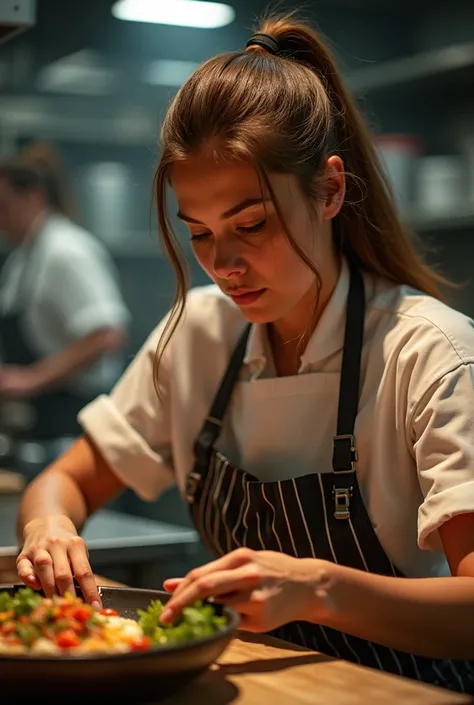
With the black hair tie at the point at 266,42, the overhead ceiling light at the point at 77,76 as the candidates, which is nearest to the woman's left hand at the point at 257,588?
the black hair tie at the point at 266,42

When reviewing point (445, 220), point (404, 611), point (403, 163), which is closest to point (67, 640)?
point (404, 611)

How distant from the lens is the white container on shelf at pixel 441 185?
3.42m

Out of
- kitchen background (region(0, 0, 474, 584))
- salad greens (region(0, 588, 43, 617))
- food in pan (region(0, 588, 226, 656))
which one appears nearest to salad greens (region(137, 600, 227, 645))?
food in pan (region(0, 588, 226, 656))

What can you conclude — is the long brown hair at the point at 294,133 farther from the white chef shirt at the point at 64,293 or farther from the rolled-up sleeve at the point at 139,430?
the white chef shirt at the point at 64,293

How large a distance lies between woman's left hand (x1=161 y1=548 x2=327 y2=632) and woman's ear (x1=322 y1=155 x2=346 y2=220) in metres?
0.56

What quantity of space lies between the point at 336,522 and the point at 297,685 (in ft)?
1.36

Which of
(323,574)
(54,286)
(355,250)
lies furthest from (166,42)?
(323,574)

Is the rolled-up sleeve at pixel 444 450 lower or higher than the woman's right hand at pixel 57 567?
higher

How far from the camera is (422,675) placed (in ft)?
4.98

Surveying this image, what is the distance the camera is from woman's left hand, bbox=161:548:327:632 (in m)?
1.13

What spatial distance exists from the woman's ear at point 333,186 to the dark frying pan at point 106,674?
71cm

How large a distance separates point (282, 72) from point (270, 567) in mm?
739

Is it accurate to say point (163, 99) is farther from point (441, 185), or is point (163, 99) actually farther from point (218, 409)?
point (218, 409)

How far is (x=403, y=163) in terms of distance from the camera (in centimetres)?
354
